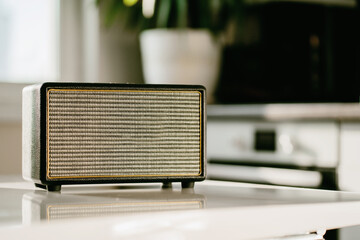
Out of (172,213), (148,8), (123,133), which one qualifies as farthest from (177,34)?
(172,213)

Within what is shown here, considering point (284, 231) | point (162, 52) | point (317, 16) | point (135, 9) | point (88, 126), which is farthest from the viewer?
point (135, 9)

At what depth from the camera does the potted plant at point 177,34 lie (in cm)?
226

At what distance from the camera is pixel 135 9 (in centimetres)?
243

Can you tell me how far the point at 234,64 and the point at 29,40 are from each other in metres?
0.89

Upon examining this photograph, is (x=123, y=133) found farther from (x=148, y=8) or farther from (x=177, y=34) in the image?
(x=148, y=8)

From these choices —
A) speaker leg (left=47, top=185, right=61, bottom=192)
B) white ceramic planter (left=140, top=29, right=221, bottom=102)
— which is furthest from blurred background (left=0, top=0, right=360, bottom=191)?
speaker leg (left=47, top=185, right=61, bottom=192)

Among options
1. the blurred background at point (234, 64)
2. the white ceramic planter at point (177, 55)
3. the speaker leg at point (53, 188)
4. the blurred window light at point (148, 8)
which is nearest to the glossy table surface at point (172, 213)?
the speaker leg at point (53, 188)

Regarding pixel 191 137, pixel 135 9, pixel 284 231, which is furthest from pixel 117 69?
pixel 284 231

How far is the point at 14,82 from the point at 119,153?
184cm

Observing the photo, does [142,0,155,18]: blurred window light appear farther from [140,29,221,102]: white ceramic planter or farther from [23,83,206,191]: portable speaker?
[23,83,206,191]: portable speaker

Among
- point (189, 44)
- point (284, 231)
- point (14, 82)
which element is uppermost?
point (189, 44)

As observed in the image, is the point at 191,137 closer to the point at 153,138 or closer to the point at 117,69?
the point at 153,138

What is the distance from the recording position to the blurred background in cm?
177

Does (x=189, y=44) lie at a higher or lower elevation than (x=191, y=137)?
higher
